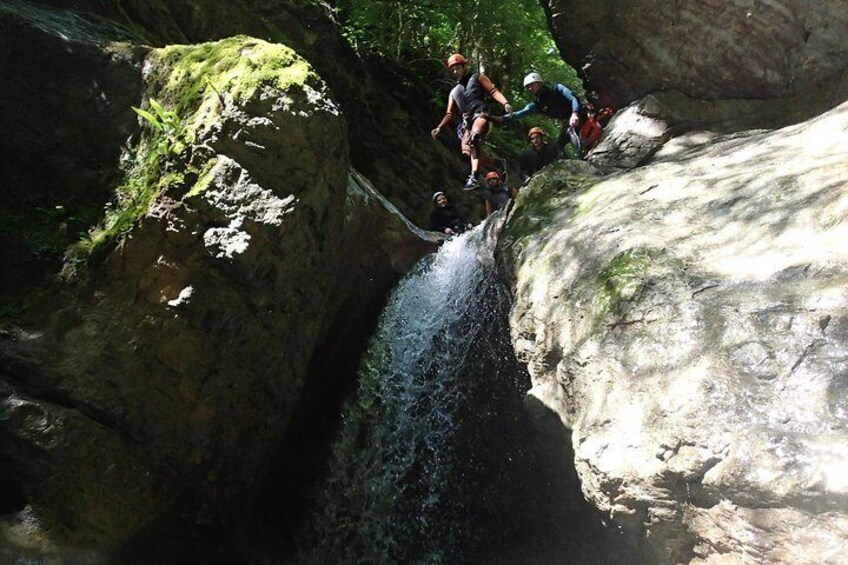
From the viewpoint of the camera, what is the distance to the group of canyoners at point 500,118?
316 inches

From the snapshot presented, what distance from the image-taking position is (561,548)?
5.81 m

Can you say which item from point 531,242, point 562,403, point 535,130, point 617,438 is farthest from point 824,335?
point 535,130

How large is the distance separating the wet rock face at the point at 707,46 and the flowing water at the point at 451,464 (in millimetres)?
3996

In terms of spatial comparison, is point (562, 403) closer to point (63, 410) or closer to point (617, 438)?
point (617, 438)

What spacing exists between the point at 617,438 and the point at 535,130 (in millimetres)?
7628

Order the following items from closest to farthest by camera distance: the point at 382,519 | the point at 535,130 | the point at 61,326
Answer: the point at 61,326 < the point at 382,519 < the point at 535,130

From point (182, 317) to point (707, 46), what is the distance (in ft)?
24.7

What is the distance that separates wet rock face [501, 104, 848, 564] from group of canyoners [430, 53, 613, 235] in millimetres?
3532

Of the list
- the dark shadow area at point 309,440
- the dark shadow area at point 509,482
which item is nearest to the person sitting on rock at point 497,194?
the dark shadow area at point 309,440

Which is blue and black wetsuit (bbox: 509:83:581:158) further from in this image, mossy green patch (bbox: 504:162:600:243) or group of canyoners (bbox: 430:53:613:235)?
mossy green patch (bbox: 504:162:600:243)

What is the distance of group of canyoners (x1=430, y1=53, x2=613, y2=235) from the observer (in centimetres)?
803

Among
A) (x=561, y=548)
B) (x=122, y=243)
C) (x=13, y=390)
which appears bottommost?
(x=561, y=548)

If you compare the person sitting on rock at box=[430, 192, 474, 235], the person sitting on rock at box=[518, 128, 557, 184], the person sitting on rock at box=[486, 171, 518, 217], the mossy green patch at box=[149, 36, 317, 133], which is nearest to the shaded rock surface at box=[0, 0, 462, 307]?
the mossy green patch at box=[149, 36, 317, 133]

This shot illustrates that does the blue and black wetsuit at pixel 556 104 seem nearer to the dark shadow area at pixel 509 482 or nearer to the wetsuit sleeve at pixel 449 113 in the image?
the wetsuit sleeve at pixel 449 113
